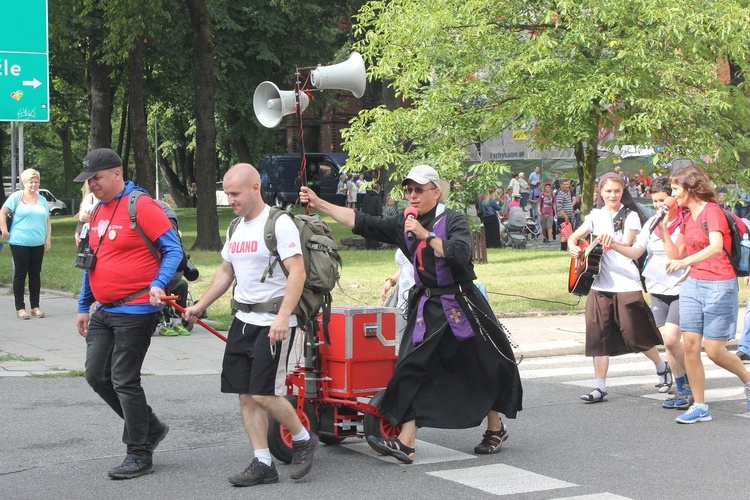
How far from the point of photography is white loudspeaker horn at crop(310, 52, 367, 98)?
726 cm

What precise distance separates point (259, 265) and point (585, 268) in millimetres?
3598

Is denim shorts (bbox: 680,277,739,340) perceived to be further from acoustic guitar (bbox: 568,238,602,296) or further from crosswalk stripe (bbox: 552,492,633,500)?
crosswalk stripe (bbox: 552,492,633,500)

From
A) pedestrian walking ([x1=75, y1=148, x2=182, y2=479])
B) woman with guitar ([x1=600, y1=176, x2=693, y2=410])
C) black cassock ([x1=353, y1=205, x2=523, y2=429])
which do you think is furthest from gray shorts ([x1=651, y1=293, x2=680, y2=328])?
pedestrian walking ([x1=75, y1=148, x2=182, y2=479])

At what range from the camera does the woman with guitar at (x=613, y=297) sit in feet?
29.0

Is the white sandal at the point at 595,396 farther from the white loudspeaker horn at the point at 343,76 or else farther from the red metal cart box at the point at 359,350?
the white loudspeaker horn at the point at 343,76

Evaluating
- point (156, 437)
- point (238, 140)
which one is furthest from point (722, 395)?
point (238, 140)

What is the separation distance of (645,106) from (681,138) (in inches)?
→ 46.2

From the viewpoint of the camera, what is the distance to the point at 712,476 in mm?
6363

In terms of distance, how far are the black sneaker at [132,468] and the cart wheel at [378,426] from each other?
1375mm

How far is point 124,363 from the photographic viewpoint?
250 inches

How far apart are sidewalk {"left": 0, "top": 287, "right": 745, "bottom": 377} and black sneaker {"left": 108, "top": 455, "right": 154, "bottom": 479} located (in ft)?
13.4

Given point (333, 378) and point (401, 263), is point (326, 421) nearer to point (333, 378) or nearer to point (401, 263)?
point (333, 378)

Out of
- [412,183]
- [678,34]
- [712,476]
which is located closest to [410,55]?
[678,34]

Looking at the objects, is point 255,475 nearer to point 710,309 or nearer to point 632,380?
point 710,309
